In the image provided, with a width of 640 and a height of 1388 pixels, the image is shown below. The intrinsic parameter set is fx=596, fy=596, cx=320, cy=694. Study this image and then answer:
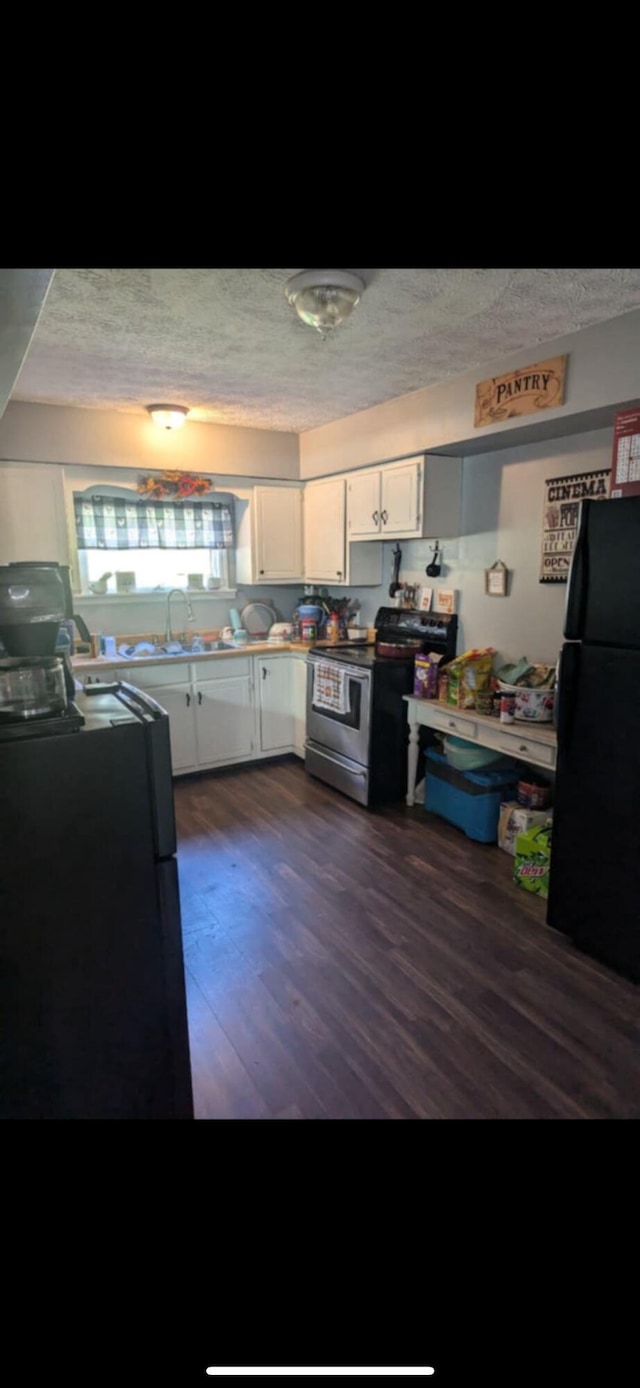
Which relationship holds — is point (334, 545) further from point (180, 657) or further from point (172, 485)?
point (180, 657)

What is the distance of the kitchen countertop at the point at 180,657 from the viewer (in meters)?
3.61

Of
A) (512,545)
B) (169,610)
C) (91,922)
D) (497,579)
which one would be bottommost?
(91,922)

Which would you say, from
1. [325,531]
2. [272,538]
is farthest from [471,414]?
[272,538]

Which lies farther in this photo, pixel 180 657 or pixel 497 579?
pixel 180 657

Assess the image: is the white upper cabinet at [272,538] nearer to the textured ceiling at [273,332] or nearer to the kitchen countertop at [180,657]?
the kitchen countertop at [180,657]

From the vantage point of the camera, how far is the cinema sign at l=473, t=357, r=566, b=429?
2473 mm

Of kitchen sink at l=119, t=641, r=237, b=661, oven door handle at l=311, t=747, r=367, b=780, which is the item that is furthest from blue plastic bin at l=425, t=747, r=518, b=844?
kitchen sink at l=119, t=641, r=237, b=661

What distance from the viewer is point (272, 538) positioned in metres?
4.44

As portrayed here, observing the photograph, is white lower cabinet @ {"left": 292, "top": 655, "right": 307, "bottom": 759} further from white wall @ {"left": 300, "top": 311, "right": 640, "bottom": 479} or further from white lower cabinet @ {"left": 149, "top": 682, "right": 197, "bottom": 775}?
white wall @ {"left": 300, "top": 311, "right": 640, "bottom": 479}

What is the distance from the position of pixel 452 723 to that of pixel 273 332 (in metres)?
2.01
